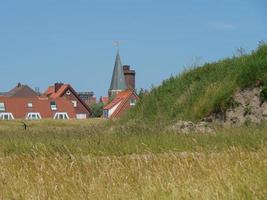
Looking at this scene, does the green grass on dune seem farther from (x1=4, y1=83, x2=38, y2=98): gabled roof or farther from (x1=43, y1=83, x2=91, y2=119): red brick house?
Result: (x1=4, y1=83, x2=38, y2=98): gabled roof

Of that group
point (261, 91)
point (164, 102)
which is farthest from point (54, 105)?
point (261, 91)

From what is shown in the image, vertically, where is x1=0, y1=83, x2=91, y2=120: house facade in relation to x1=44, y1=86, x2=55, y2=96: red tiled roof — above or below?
below

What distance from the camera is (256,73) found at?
18.2m

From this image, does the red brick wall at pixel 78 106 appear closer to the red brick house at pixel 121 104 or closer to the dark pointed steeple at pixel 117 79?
the dark pointed steeple at pixel 117 79

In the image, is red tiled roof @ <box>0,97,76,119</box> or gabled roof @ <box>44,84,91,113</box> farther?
gabled roof @ <box>44,84,91,113</box>

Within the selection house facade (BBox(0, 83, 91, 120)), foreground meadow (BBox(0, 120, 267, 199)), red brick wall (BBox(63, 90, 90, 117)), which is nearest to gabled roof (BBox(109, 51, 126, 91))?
red brick wall (BBox(63, 90, 90, 117))

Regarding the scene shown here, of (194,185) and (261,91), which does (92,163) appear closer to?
(194,185)

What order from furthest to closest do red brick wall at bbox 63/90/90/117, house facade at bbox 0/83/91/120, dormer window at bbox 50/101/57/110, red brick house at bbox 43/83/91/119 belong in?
1. red brick wall at bbox 63/90/90/117
2. red brick house at bbox 43/83/91/119
3. dormer window at bbox 50/101/57/110
4. house facade at bbox 0/83/91/120

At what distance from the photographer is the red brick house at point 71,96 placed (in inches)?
4508

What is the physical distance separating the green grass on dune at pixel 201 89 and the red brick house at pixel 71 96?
284ft

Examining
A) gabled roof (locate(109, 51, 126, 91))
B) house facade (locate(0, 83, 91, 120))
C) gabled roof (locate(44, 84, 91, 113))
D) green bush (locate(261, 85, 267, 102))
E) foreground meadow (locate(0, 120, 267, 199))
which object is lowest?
foreground meadow (locate(0, 120, 267, 199))

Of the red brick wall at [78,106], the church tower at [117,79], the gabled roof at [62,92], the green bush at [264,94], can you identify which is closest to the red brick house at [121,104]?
the green bush at [264,94]

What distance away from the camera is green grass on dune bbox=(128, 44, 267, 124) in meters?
18.6

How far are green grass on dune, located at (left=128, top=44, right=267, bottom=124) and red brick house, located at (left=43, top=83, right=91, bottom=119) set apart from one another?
86696 mm
